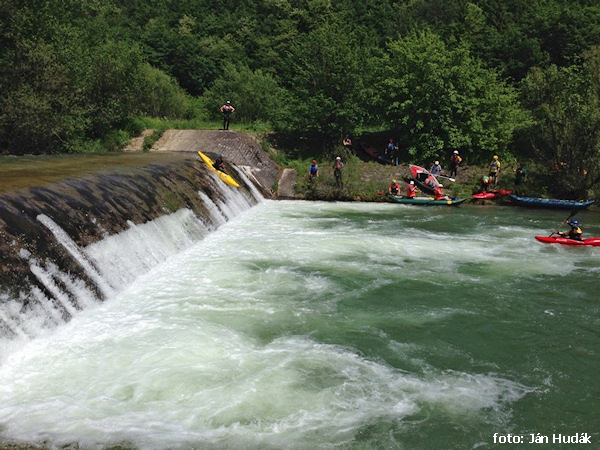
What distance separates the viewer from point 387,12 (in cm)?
7050

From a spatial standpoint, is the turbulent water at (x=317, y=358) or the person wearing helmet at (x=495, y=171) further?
the person wearing helmet at (x=495, y=171)

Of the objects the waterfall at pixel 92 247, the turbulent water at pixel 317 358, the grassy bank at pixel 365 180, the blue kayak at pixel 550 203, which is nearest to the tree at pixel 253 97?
the grassy bank at pixel 365 180

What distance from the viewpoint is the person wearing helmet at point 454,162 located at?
25500mm

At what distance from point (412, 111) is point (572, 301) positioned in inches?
761

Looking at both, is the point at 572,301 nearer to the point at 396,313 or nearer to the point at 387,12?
the point at 396,313

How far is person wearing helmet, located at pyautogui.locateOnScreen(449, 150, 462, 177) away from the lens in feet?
83.7

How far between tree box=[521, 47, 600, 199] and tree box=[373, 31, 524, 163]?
2780mm

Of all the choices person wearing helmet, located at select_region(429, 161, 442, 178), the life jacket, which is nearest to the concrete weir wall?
the life jacket

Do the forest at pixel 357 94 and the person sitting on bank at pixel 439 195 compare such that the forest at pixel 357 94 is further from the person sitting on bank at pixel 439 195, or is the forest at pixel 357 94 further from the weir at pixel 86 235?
the weir at pixel 86 235

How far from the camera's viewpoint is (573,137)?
22734 mm

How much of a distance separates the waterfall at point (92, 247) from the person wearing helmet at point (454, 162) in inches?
560

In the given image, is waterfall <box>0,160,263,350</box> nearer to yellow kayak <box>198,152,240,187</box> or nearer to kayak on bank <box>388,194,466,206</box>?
yellow kayak <box>198,152,240,187</box>

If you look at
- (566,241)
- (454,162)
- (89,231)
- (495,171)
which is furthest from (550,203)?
(89,231)

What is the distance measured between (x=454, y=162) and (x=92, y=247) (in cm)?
1985
